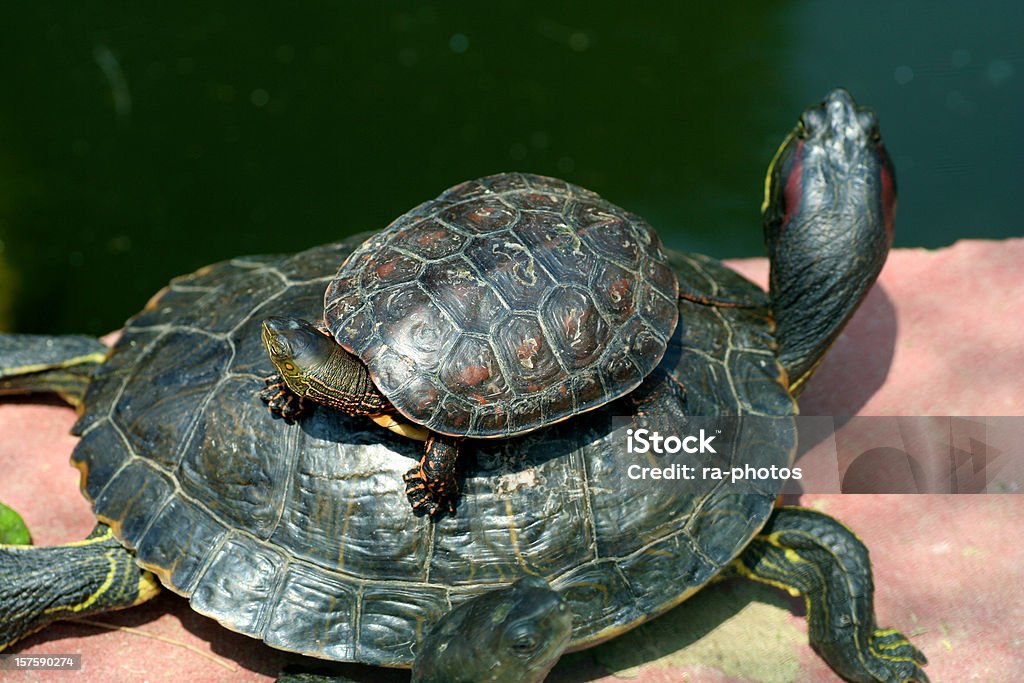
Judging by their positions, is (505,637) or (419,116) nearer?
(505,637)

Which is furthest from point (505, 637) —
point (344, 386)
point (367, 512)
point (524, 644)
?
point (344, 386)

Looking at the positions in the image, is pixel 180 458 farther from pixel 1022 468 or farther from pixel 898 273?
pixel 898 273

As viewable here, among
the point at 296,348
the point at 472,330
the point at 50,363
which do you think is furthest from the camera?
the point at 50,363

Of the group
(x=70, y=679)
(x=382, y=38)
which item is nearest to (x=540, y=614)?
(x=70, y=679)

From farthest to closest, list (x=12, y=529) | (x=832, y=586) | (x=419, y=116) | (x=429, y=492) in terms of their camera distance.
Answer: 1. (x=419, y=116)
2. (x=12, y=529)
3. (x=832, y=586)
4. (x=429, y=492)

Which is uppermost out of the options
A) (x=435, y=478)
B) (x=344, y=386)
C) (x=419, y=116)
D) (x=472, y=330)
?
(x=419, y=116)

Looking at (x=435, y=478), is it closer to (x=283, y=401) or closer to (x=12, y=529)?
(x=283, y=401)

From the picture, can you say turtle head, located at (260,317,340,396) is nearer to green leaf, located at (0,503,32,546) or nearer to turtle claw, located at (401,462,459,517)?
turtle claw, located at (401,462,459,517)
